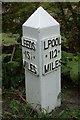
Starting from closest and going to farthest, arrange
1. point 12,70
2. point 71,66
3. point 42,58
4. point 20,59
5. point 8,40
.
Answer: point 42,58 < point 71,66 < point 8,40 < point 12,70 < point 20,59

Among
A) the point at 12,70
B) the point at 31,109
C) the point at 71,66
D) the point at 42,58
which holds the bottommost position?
the point at 31,109

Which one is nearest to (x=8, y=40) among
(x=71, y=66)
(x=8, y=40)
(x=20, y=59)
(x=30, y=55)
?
(x=8, y=40)

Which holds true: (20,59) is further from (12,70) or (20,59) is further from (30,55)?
(30,55)

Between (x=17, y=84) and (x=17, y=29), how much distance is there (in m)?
1.08

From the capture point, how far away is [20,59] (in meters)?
3.66

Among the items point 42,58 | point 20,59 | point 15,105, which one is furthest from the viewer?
point 20,59

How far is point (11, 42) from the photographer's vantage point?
3424 mm

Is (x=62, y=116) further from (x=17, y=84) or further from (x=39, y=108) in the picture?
(x=17, y=84)

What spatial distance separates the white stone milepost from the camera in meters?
2.81

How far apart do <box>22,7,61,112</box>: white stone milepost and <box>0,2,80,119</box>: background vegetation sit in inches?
5.0

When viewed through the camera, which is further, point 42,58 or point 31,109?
point 31,109

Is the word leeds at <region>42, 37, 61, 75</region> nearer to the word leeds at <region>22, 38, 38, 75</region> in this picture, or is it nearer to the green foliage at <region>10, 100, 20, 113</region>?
the word leeds at <region>22, 38, 38, 75</region>

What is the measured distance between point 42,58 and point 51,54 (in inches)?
4.6

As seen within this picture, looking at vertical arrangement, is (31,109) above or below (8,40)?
below
